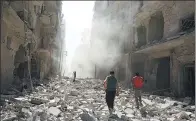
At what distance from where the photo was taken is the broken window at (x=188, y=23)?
48.6 ft

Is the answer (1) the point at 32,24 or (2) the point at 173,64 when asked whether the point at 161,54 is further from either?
(1) the point at 32,24

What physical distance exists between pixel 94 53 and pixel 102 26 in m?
4.37

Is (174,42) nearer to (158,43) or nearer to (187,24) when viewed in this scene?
(158,43)

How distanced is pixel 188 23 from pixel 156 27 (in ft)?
18.3

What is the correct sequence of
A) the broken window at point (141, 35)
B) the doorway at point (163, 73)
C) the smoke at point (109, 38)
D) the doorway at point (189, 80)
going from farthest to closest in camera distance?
the smoke at point (109, 38) < the broken window at point (141, 35) < the doorway at point (163, 73) < the doorway at point (189, 80)

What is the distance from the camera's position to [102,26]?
3753cm

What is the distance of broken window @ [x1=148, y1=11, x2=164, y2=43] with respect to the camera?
20.3 metres

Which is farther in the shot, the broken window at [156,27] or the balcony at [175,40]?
the broken window at [156,27]

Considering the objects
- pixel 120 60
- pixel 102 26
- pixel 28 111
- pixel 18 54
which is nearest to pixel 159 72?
pixel 120 60

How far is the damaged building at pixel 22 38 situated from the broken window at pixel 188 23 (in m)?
9.46

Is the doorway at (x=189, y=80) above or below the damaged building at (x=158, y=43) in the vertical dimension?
below

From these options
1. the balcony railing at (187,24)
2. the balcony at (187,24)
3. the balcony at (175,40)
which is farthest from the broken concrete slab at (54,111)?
the balcony railing at (187,24)

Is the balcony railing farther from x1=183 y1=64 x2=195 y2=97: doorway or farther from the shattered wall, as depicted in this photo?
x1=183 y1=64 x2=195 y2=97: doorway

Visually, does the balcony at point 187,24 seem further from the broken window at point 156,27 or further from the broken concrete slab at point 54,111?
the broken concrete slab at point 54,111
